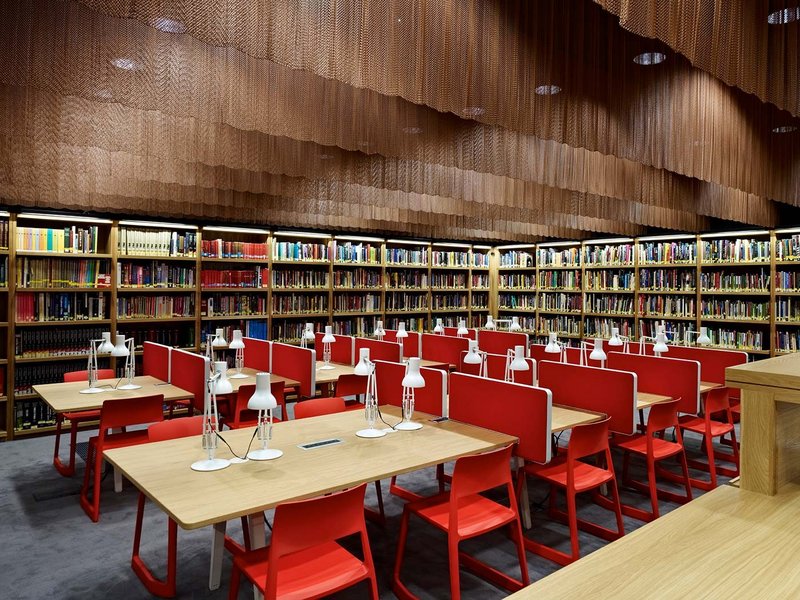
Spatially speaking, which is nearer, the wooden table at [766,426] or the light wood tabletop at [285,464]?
the wooden table at [766,426]

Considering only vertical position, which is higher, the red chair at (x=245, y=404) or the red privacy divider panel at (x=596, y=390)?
the red privacy divider panel at (x=596, y=390)

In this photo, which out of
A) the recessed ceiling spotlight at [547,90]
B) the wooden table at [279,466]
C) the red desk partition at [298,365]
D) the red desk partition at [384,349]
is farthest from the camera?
the red desk partition at [384,349]

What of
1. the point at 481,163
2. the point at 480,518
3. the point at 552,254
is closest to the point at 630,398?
the point at 480,518

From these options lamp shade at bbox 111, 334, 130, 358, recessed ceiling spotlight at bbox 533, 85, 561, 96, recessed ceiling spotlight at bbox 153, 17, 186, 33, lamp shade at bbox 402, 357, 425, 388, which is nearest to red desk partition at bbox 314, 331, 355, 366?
lamp shade at bbox 111, 334, 130, 358

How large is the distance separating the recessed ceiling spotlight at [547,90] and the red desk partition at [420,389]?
1849mm

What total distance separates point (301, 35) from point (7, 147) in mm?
2774

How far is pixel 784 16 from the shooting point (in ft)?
7.80

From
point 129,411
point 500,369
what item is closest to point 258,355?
point 129,411

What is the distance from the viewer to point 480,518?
8.91 feet

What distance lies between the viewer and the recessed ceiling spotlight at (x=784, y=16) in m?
2.36

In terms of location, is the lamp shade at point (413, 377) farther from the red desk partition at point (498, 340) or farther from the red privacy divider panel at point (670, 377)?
the red desk partition at point (498, 340)

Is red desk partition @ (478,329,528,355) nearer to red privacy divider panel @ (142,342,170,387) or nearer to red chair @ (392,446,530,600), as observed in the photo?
red privacy divider panel @ (142,342,170,387)

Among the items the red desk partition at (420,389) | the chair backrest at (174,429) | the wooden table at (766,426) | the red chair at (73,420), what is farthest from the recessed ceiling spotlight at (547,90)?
the red chair at (73,420)

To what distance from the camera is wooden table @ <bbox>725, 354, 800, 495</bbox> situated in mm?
1323
